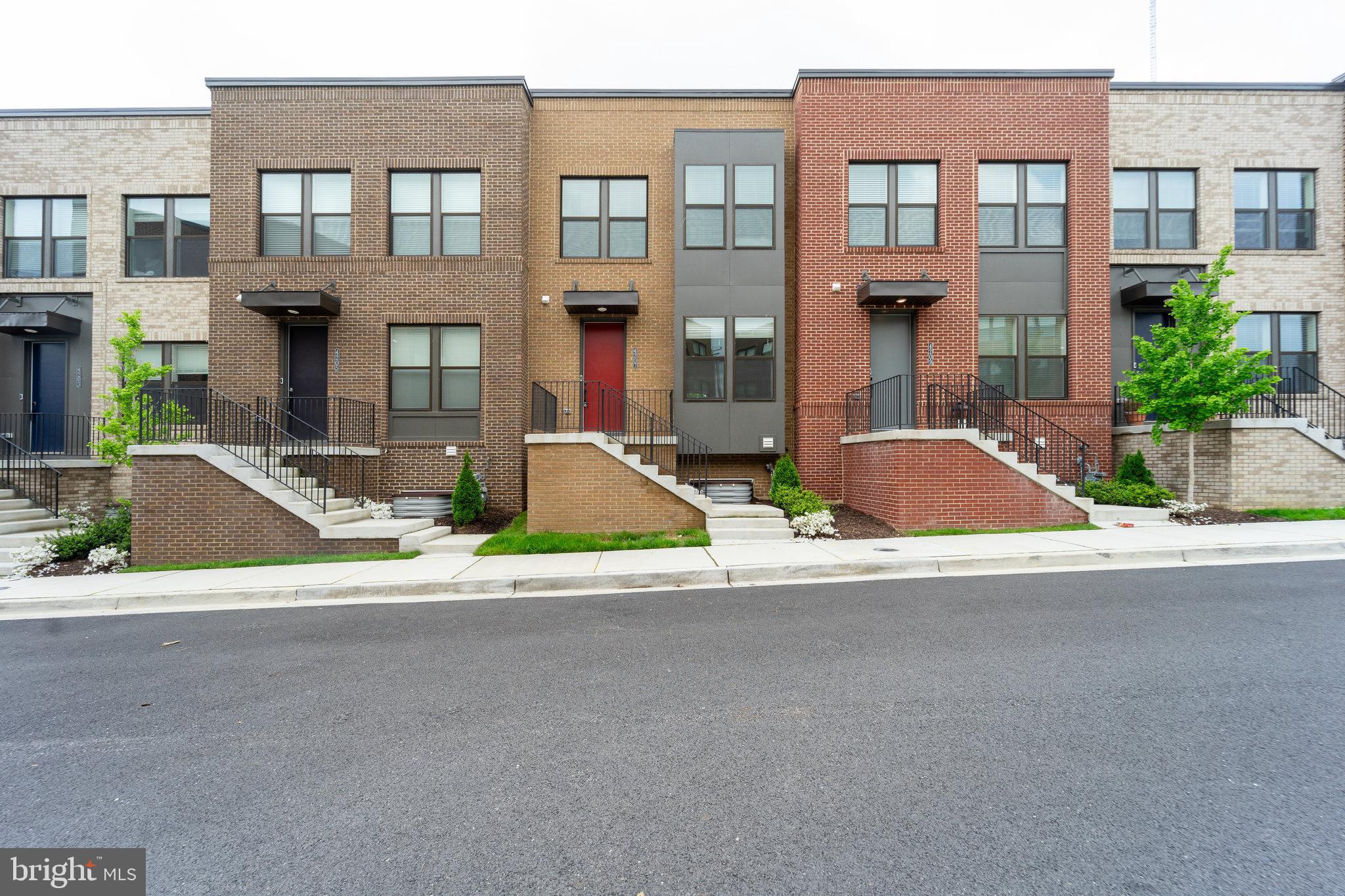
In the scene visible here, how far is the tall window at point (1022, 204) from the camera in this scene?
44.1 ft

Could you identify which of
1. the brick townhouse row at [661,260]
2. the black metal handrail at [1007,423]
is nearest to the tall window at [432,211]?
the brick townhouse row at [661,260]

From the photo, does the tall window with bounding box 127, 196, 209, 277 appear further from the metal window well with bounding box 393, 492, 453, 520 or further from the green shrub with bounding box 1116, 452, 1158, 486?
the green shrub with bounding box 1116, 452, 1158, 486

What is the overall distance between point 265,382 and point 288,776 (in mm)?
12464

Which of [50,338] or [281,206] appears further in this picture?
[50,338]

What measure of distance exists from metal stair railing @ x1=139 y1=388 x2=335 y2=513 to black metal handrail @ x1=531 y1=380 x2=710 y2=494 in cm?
413

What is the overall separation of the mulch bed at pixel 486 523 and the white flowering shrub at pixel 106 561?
15.4 ft

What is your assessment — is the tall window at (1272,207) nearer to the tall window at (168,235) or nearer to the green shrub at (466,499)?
the green shrub at (466,499)

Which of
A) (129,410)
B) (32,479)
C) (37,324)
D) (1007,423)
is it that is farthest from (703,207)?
(37,324)

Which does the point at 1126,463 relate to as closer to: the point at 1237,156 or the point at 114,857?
the point at 1237,156

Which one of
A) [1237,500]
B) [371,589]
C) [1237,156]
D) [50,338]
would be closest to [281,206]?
[50,338]

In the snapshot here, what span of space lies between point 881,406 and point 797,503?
11.3 ft

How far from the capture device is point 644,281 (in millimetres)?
13758

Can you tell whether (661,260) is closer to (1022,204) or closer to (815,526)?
(815,526)

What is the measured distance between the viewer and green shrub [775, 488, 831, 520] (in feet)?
35.4
